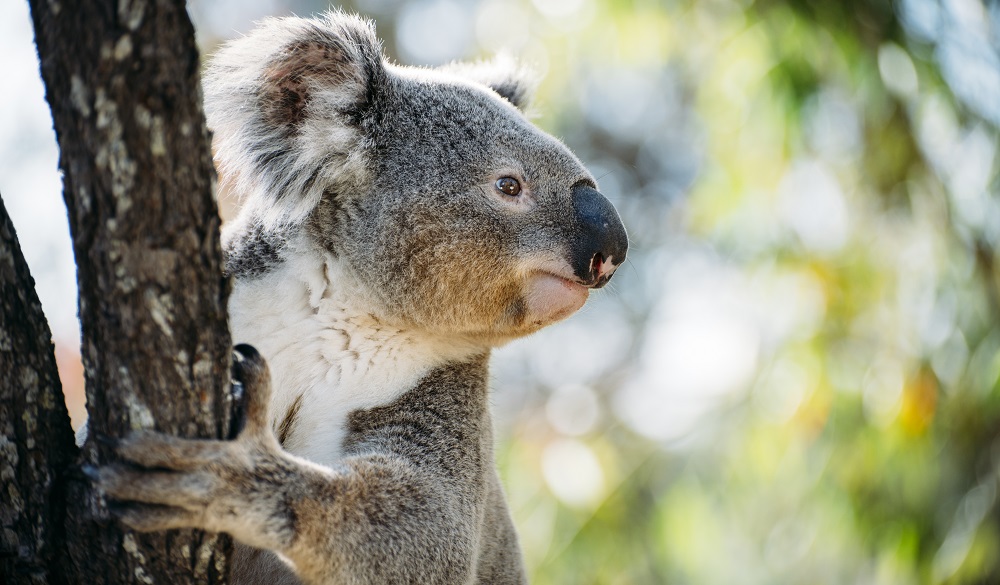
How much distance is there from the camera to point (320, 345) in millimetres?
2539

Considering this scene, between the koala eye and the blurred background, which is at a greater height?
the koala eye

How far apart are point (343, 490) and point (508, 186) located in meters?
1.02

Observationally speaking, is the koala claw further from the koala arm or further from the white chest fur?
the white chest fur

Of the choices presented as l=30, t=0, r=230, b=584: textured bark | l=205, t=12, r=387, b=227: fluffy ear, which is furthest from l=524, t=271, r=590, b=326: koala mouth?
l=30, t=0, r=230, b=584: textured bark

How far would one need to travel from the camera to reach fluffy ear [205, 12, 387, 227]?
8.30 ft

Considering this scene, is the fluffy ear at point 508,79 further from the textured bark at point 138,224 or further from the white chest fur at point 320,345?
the textured bark at point 138,224

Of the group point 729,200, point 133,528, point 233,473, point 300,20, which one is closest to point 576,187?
point 300,20

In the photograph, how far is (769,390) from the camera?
618 centimetres

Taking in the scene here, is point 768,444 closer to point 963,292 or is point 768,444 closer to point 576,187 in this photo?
point 963,292

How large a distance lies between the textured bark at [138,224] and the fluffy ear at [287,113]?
2.85ft

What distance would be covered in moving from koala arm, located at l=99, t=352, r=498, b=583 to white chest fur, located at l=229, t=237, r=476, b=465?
0.08 m

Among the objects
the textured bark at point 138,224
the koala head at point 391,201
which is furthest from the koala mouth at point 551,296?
the textured bark at point 138,224

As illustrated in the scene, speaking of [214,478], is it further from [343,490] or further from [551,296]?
[551,296]

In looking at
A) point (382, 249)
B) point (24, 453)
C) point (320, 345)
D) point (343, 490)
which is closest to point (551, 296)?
point (382, 249)
